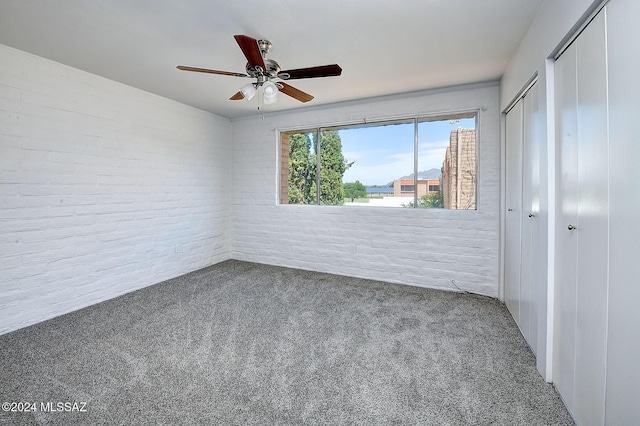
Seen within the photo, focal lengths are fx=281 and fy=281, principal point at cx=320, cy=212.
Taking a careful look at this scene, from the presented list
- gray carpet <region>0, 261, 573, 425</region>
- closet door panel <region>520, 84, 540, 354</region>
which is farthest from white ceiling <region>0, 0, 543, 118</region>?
gray carpet <region>0, 261, 573, 425</region>

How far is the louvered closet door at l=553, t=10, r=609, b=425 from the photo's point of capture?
125 cm

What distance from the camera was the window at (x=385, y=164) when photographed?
11.4 ft

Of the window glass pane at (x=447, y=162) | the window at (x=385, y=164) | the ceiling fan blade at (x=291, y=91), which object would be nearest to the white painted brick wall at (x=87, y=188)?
the window at (x=385, y=164)

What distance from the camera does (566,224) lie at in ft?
5.25

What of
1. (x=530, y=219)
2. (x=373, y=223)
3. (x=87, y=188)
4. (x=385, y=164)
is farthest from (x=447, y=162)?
(x=87, y=188)

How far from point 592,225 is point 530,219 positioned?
0.95 meters

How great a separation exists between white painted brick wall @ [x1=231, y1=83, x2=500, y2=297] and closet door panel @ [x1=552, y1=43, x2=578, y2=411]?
1.64m

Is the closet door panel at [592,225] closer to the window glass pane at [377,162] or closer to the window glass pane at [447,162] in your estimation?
the window glass pane at [447,162]

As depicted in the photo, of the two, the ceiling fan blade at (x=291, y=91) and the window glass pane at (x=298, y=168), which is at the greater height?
the ceiling fan blade at (x=291, y=91)

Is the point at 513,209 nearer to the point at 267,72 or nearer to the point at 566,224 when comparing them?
the point at 566,224

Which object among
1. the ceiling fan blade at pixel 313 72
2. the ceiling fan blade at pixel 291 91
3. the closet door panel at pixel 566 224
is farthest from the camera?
the ceiling fan blade at pixel 291 91

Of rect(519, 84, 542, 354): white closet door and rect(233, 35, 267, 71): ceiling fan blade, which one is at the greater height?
rect(233, 35, 267, 71): ceiling fan blade

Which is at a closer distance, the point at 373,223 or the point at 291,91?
the point at 291,91

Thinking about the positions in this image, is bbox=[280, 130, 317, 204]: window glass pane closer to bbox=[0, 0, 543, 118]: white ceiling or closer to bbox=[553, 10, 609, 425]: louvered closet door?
bbox=[0, 0, 543, 118]: white ceiling
